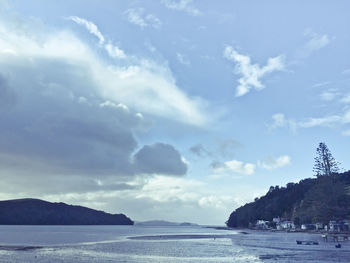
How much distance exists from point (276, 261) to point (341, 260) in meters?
10.5

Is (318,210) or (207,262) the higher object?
(318,210)

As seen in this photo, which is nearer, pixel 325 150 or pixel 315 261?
pixel 315 261

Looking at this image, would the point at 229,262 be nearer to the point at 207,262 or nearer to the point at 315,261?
the point at 207,262

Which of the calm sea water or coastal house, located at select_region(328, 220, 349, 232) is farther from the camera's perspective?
coastal house, located at select_region(328, 220, 349, 232)

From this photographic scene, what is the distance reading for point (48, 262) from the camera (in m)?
56.2

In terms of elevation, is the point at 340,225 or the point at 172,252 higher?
the point at 340,225

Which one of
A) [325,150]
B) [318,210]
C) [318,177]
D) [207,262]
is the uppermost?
[325,150]

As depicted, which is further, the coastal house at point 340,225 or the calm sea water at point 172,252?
the coastal house at point 340,225

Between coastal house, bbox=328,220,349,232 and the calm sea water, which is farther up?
coastal house, bbox=328,220,349,232

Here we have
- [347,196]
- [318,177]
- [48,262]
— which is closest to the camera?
[48,262]

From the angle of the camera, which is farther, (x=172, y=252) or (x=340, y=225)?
(x=340, y=225)

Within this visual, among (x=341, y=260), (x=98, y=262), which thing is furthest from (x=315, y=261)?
(x=98, y=262)

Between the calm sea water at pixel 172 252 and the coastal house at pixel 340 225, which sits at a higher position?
the coastal house at pixel 340 225

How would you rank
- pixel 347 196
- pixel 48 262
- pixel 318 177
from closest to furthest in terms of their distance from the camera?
pixel 48 262
pixel 318 177
pixel 347 196
